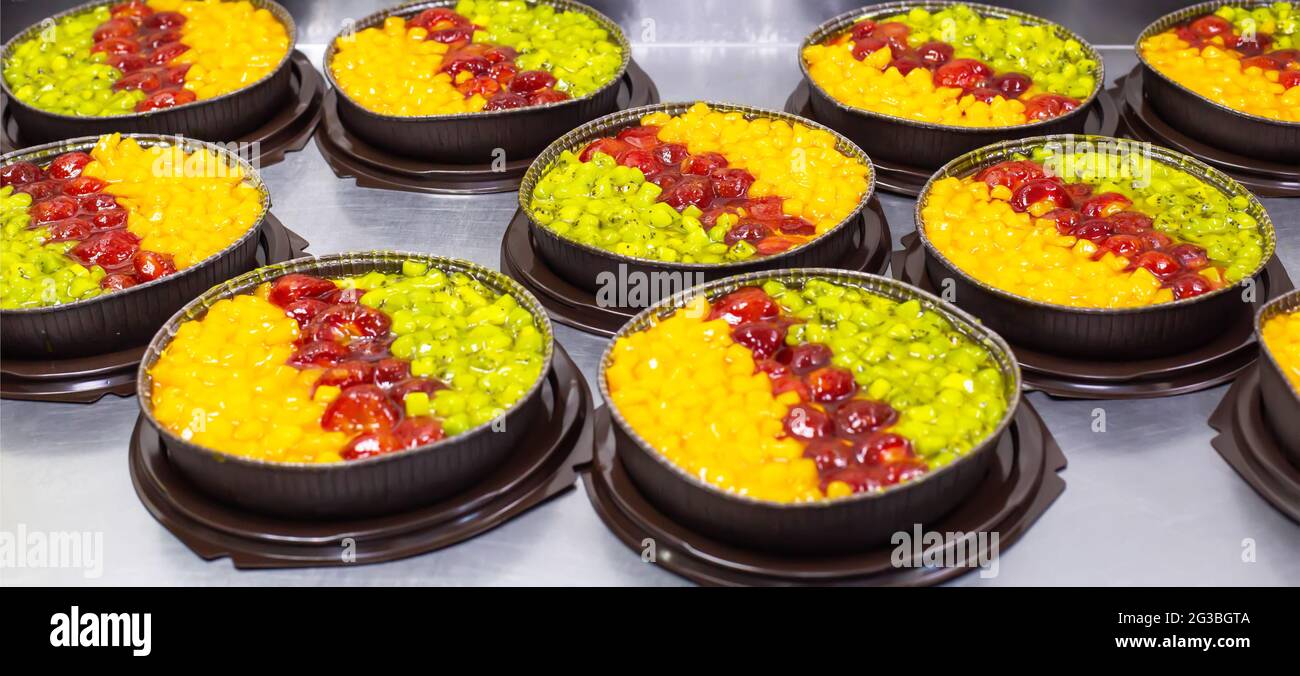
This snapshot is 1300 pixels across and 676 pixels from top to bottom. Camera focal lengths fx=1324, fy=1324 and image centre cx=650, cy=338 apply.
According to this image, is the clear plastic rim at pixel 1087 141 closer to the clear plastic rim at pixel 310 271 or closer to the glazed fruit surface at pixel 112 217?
the clear plastic rim at pixel 310 271

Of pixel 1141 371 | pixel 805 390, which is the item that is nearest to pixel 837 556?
pixel 805 390

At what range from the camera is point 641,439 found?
9.25ft

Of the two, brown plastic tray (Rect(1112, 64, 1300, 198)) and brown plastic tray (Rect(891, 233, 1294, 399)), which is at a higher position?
brown plastic tray (Rect(1112, 64, 1300, 198))

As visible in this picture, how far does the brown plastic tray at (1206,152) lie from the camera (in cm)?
394

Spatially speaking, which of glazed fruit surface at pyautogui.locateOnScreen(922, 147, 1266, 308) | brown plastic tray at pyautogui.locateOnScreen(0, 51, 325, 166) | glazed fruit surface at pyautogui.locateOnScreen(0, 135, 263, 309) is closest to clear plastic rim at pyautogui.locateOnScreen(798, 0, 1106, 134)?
glazed fruit surface at pyautogui.locateOnScreen(922, 147, 1266, 308)

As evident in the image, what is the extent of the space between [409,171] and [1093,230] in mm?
2020

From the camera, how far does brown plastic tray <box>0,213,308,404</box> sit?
334cm

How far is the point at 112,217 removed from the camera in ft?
12.1

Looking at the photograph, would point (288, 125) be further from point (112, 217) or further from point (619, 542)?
point (619, 542)

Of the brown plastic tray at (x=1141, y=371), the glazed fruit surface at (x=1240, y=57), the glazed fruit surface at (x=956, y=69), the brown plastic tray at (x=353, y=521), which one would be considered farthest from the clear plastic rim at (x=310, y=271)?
the glazed fruit surface at (x=1240, y=57)

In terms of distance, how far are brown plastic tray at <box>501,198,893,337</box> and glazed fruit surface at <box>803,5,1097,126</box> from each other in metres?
0.38

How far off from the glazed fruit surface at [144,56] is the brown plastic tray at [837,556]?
192cm

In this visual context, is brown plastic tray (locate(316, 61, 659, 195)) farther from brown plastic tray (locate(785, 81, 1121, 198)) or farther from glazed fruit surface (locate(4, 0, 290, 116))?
brown plastic tray (locate(785, 81, 1121, 198))

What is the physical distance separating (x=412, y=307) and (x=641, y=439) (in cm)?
83
